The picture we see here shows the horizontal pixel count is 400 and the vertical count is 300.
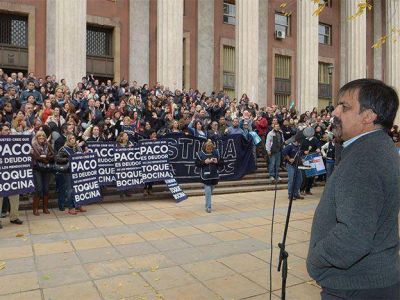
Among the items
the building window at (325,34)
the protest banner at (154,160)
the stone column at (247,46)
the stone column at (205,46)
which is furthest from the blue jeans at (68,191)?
the building window at (325,34)

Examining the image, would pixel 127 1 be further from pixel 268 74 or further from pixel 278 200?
pixel 278 200

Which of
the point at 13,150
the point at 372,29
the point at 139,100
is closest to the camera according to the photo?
the point at 13,150

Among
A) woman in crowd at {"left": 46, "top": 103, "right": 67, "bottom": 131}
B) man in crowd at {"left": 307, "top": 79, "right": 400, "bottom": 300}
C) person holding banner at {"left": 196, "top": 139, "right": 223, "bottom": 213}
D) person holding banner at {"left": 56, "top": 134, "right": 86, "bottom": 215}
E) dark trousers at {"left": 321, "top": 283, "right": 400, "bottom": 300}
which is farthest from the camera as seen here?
woman in crowd at {"left": 46, "top": 103, "right": 67, "bottom": 131}

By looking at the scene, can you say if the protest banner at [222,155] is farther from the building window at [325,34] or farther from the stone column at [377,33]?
the stone column at [377,33]

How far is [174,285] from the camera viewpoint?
193 inches

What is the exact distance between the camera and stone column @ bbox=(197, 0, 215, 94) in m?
27.5

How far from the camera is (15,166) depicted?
8.60 m

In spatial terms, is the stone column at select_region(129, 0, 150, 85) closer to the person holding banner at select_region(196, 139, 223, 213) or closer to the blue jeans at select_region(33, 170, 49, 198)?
the person holding banner at select_region(196, 139, 223, 213)

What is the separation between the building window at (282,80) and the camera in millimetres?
31828

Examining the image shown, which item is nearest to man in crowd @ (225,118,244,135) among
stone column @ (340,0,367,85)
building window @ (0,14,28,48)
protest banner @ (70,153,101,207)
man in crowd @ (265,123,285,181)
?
man in crowd @ (265,123,285,181)

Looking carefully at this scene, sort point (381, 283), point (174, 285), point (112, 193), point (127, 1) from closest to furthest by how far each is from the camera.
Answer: point (381, 283), point (174, 285), point (112, 193), point (127, 1)

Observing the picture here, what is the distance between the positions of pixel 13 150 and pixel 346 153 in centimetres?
824

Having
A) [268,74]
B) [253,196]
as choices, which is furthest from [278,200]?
[268,74]

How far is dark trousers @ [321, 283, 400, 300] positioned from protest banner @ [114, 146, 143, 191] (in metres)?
9.12
